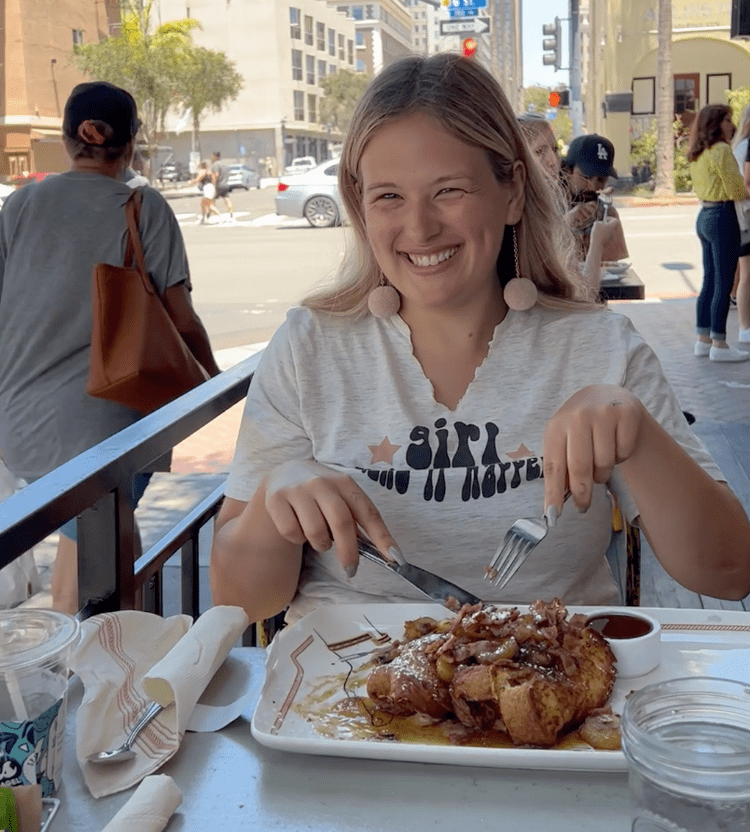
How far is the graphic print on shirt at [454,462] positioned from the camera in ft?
5.62

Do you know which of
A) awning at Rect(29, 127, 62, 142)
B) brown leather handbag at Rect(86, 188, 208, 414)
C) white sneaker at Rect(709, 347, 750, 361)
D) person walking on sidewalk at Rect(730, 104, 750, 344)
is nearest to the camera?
brown leather handbag at Rect(86, 188, 208, 414)

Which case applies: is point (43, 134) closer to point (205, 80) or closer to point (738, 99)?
point (205, 80)

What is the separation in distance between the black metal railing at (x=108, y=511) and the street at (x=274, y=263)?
11.7ft

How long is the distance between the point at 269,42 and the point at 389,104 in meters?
68.3

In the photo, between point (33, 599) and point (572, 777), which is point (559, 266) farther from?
point (33, 599)

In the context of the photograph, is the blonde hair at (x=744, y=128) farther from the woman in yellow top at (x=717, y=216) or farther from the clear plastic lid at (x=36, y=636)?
the clear plastic lid at (x=36, y=636)

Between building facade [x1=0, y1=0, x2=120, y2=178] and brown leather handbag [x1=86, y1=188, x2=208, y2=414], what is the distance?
37.2 m

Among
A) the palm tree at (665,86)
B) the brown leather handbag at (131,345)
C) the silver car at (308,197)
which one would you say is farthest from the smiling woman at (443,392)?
the palm tree at (665,86)

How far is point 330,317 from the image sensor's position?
1.91 meters

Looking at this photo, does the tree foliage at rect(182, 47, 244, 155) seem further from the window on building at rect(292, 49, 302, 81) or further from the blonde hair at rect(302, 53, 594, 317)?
the blonde hair at rect(302, 53, 594, 317)

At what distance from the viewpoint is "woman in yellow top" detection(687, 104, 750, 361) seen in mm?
7805

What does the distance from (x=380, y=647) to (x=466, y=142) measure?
903mm

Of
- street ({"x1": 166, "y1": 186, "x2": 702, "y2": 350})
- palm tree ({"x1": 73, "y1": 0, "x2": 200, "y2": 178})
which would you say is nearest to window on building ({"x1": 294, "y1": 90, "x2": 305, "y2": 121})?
palm tree ({"x1": 73, "y1": 0, "x2": 200, "y2": 178})

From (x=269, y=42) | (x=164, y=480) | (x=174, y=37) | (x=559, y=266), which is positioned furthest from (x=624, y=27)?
(x=269, y=42)
